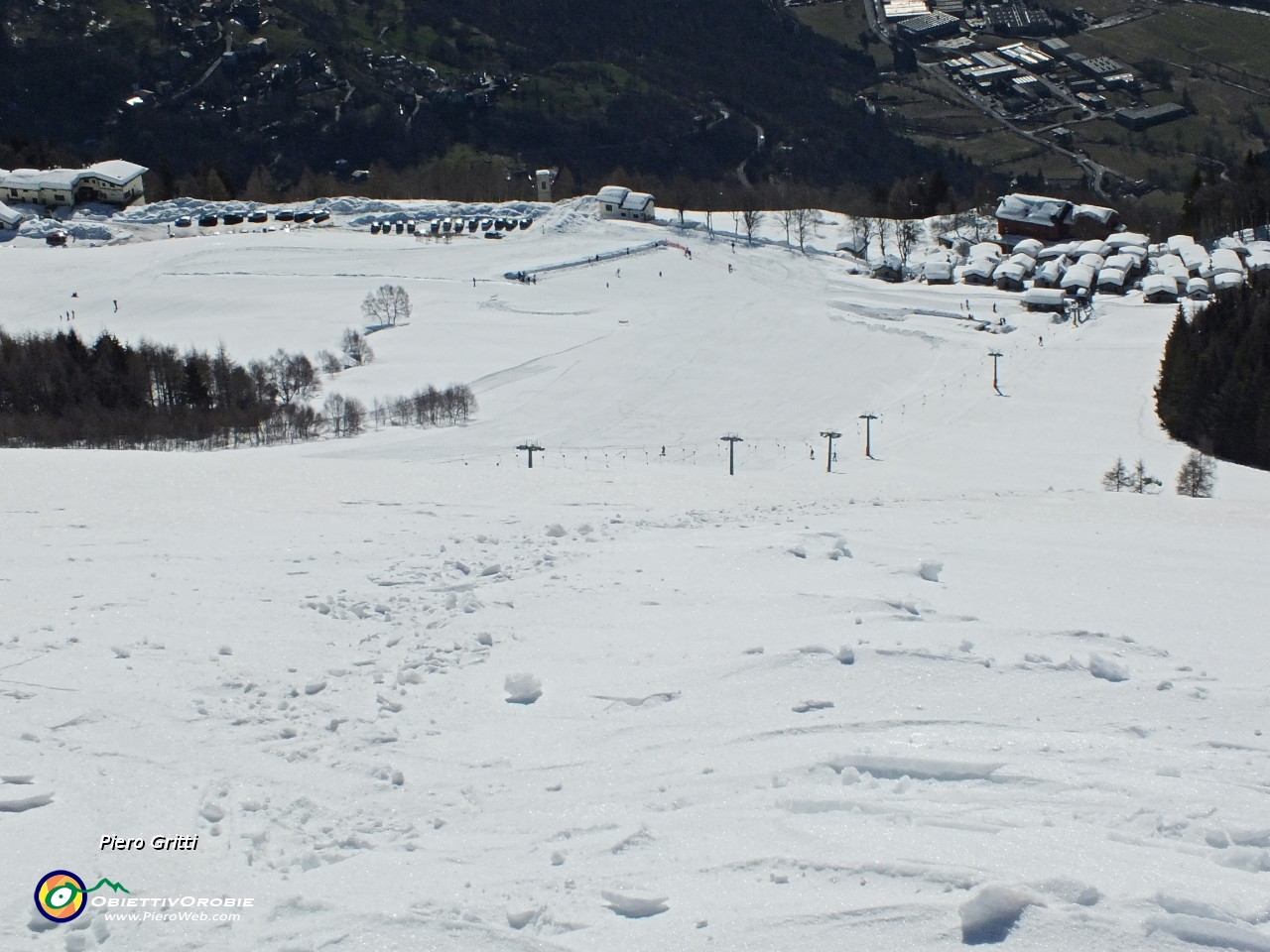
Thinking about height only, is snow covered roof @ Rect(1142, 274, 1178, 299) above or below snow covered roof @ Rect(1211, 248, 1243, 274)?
below

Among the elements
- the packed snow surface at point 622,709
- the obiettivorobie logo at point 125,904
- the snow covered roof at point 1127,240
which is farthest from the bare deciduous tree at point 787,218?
the obiettivorobie logo at point 125,904

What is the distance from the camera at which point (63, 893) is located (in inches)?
283

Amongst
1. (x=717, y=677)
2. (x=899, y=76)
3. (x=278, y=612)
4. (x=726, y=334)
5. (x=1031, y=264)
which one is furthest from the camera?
(x=899, y=76)

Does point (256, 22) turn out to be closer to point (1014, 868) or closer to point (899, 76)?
point (899, 76)

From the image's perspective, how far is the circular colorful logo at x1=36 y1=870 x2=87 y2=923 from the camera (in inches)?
277

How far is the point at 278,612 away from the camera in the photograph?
1185 centimetres

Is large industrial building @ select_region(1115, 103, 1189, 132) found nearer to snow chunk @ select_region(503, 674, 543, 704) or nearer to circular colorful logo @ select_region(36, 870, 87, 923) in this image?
snow chunk @ select_region(503, 674, 543, 704)

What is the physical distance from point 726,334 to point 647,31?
139 meters

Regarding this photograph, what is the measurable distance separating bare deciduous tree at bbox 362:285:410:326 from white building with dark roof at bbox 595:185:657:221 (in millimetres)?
24557

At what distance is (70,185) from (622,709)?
261 feet

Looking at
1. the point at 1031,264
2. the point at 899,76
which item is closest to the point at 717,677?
the point at 1031,264

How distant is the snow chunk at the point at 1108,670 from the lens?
10.5 meters

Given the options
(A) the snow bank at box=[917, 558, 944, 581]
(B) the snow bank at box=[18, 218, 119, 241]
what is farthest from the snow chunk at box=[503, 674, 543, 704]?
(B) the snow bank at box=[18, 218, 119, 241]

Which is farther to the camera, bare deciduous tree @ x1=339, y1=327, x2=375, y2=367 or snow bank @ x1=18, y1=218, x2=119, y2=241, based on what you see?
snow bank @ x1=18, y1=218, x2=119, y2=241
